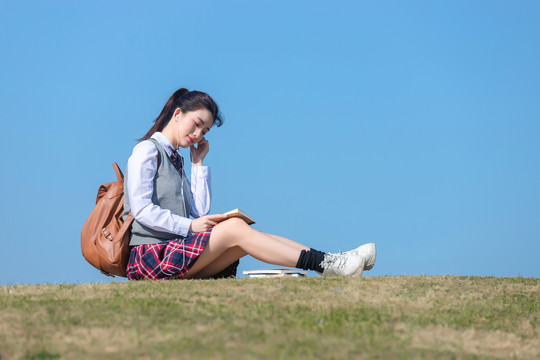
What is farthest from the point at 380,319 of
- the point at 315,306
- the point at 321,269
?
the point at 321,269

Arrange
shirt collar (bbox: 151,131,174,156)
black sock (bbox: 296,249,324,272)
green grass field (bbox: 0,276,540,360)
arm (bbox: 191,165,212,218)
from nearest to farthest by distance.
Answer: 1. green grass field (bbox: 0,276,540,360)
2. black sock (bbox: 296,249,324,272)
3. shirt collar (bbox: 151,131,174,156)
4. arm (bbox: 191,165,212,218)

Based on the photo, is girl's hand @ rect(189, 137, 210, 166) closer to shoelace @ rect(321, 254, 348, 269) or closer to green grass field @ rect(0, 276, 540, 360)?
green grass field @ rect(0, 276, 540, 360)

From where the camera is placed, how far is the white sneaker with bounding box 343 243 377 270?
614 centimetres

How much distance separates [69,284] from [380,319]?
133 inches

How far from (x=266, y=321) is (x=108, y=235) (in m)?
2.85

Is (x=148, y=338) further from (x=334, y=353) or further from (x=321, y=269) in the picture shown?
(x=321, y=269)

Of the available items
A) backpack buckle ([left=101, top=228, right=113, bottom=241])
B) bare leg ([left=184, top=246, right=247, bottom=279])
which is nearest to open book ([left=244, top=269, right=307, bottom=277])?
bare leg ([left=184, top=246, right=247, bottom=279])

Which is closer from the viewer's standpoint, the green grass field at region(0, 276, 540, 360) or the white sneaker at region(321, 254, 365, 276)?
the green grass field at region(0, 276, 540, 360)

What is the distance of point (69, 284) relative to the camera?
5.78 metres

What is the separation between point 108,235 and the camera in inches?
235

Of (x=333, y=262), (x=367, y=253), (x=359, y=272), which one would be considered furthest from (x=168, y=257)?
(x=367, y=253)

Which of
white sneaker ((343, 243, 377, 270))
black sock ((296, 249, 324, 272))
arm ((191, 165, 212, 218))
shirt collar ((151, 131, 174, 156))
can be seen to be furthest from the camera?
arm ((191, 165, 212, 218))

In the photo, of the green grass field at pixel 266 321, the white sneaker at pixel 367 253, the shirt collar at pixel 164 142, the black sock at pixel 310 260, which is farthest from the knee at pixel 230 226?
the white sneaker at pixel 367 253

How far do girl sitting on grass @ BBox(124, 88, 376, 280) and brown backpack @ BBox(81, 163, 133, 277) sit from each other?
12 cm
